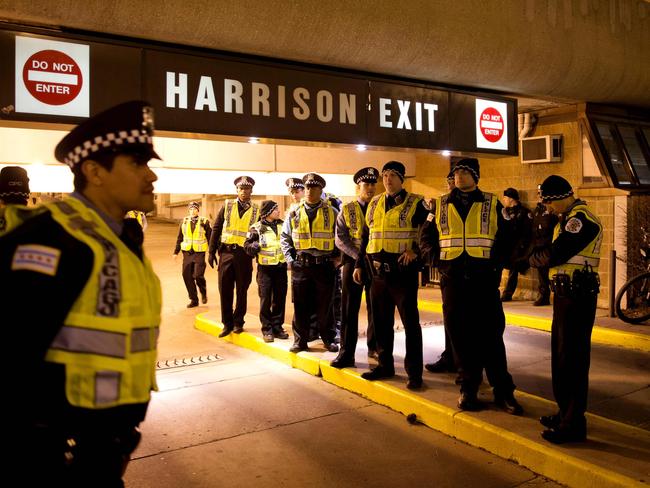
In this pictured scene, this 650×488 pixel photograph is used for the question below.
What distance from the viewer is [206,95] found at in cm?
505

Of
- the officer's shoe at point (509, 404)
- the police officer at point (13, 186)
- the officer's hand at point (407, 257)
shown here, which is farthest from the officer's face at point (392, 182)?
the police officer at point (13, 186)

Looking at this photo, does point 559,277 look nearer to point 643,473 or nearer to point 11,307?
point 643,473

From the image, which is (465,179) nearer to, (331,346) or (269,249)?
(331,346)

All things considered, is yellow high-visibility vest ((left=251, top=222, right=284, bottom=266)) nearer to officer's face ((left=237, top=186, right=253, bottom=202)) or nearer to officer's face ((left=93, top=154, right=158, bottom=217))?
officer's face ((left=237, top=186, right=253, bottom=202))

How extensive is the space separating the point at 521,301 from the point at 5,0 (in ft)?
31.0

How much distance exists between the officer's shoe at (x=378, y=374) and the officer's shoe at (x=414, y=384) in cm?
35

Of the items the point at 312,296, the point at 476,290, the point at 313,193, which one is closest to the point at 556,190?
the point at 476,290

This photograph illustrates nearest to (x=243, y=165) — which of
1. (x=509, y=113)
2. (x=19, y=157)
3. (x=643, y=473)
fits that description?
(x=19, y=157)

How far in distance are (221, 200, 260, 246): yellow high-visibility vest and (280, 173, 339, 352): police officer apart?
1.23 meters

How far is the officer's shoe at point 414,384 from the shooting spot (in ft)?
18.4

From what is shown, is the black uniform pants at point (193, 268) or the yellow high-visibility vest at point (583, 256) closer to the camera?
the yellow high-visibility vest at point (583, 256)

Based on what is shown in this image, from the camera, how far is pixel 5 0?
4227mm

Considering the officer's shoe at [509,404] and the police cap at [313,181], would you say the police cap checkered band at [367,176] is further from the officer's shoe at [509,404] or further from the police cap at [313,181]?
the officer's shoe at [509,404]

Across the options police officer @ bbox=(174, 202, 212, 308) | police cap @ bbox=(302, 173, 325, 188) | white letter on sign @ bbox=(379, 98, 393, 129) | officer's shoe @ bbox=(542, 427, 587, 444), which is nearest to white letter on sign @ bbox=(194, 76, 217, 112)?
white letter on sign @ bbox=(379, 98, 393, 129)
